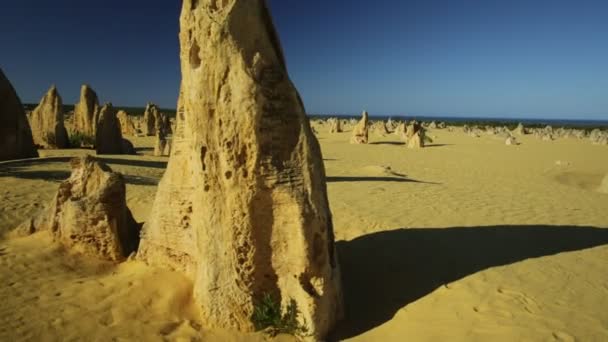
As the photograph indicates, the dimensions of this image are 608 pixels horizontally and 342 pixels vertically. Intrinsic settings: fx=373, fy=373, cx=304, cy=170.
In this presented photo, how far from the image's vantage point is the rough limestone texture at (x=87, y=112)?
2072 cm

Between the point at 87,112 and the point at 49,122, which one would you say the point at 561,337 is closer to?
the point at 49,122

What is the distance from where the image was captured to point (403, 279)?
4.81 meters

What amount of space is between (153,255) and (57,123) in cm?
1493

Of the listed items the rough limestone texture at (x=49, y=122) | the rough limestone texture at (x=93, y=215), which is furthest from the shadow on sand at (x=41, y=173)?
the rough limestone texture at (x=49, y=122)

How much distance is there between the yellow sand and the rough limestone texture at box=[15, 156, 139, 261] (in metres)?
0.22

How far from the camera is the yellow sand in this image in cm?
365

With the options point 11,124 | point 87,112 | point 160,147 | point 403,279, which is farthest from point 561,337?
point 87,112

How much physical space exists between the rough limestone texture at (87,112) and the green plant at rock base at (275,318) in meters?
20.5

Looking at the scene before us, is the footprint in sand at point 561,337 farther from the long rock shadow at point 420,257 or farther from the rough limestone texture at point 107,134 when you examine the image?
the rough limestone texture at point 107,134

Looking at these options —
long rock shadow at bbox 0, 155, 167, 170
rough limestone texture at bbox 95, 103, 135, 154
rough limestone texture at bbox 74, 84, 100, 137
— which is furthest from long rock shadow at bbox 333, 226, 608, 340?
rough limestone texture at bbox 74, 84, 100, 137

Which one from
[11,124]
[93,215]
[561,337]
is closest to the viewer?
[561,337]

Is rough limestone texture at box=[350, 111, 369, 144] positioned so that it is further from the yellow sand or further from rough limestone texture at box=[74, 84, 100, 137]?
the yellow sand

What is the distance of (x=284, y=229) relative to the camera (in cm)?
380

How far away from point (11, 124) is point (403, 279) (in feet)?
41.4
